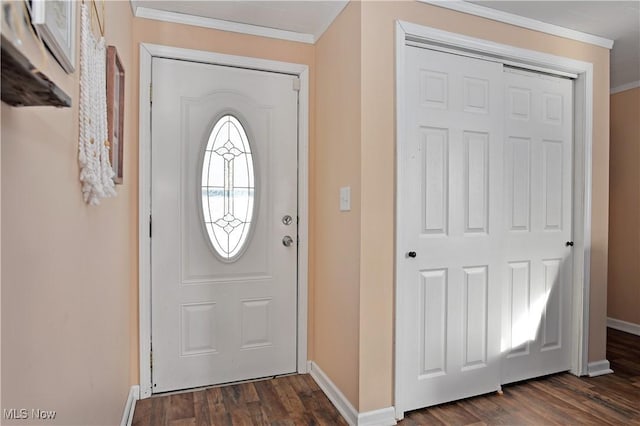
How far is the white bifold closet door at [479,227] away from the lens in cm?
215

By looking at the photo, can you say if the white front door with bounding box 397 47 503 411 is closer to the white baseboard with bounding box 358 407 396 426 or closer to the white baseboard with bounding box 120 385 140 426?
the white baseboard with bounding box 358 407 396 426

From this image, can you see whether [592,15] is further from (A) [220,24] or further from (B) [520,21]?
(A) [220,24]

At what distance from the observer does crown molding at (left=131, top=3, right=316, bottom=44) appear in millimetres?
2275

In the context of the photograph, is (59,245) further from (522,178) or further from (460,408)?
(522,178)

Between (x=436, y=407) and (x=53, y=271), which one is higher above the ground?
(x=53, y=271)

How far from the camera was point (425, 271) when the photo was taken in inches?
85.8

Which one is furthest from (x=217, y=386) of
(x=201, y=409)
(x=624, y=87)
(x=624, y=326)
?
(x=624, y=87)

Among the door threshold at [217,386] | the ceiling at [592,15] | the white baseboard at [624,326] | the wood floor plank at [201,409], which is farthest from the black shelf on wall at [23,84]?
the white baseboard at [624,326]

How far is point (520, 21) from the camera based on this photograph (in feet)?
7.78

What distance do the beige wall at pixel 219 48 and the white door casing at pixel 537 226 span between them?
1223 mm

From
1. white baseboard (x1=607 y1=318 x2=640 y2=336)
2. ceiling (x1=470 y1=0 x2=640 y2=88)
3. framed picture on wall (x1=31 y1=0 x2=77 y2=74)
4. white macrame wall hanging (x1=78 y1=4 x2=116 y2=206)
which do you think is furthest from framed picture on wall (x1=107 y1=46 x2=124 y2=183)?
white baseboard (x1=607 y1=318 x2=640 y2=336)

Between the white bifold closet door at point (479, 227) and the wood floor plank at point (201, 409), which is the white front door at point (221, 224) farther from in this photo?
the white bifold closet door at point (479, 227)

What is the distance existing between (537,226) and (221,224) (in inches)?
80.2

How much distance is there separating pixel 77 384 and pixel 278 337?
5.19 ft
